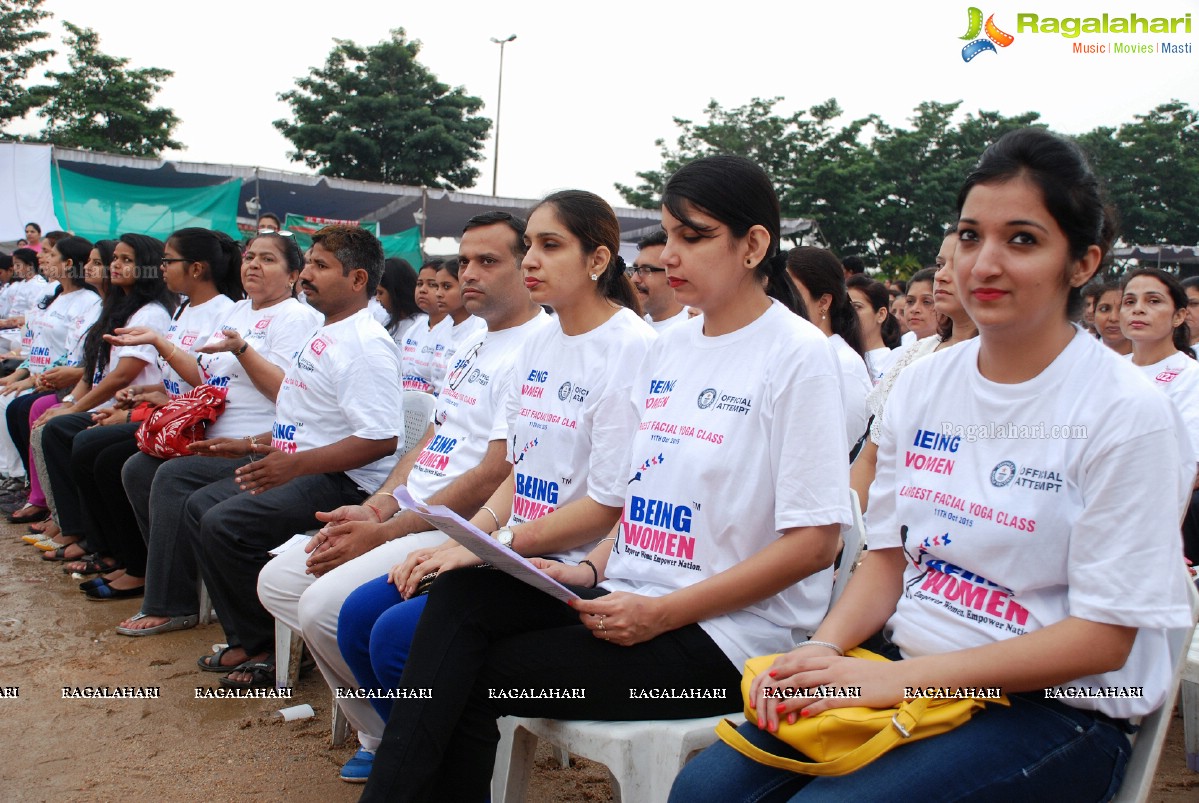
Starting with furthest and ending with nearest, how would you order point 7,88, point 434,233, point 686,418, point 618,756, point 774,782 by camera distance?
point 7,88 < point 434,233 < point 686,418 < point 618,756 < point 774,782

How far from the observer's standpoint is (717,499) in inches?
81.0

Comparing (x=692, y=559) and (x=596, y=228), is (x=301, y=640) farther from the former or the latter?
(x=692, y=559)

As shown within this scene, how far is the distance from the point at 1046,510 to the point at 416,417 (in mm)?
3149

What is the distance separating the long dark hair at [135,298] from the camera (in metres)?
5.43

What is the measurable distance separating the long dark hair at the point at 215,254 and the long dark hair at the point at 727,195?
3494 mm

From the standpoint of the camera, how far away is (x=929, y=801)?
1.48 metres

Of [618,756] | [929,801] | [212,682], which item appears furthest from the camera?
[212,682]

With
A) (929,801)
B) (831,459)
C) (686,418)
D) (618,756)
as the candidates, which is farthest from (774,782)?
(686,418)

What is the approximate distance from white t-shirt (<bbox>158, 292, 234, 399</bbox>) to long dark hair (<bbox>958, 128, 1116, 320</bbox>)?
408cm

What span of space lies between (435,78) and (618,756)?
30.6m

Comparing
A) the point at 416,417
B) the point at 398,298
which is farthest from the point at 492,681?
the point at 398,298

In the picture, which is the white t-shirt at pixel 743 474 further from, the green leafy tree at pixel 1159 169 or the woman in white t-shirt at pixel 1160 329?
the green leafy tree at pixel 1159 169

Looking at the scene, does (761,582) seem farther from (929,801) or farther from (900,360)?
(900,360)

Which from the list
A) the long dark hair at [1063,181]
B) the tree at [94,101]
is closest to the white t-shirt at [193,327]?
the long dark hair at [1063,181]
